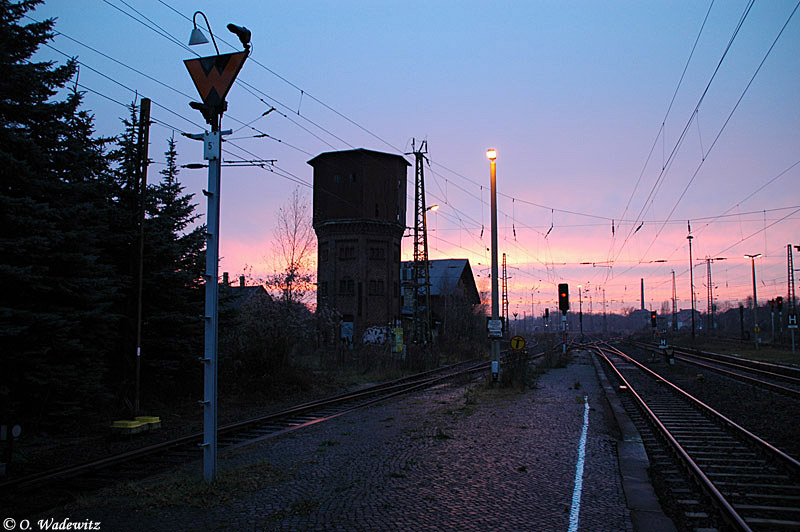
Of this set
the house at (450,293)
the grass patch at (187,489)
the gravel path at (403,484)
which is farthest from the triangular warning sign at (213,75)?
the house at (450,293)

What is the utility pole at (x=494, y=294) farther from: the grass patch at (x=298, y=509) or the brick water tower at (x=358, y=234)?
the brick water tower at (x=358, y=234)

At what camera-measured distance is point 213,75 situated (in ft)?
26.9

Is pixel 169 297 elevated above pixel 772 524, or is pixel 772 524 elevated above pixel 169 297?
pixel 169 297

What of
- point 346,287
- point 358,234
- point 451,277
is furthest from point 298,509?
point 451,277

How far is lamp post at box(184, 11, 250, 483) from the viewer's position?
7656 millimetres

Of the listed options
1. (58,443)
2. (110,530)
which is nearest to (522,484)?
(110,530)

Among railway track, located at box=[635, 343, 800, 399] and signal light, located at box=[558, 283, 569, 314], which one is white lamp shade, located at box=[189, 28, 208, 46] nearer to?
railway track, located at box=[635, 343, 800, 399]

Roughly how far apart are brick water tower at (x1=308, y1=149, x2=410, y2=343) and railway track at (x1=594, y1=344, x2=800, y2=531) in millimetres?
35073

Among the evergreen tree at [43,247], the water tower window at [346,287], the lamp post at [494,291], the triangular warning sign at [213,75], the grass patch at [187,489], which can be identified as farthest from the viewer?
the water tower window at [346,287]

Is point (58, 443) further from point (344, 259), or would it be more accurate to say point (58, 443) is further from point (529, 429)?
point (344, 259)

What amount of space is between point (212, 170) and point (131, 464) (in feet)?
17.2

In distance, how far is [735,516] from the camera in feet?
20.6

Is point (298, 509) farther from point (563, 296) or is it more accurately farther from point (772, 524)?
point (563, 296)

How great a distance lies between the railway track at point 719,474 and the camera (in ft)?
21.8
